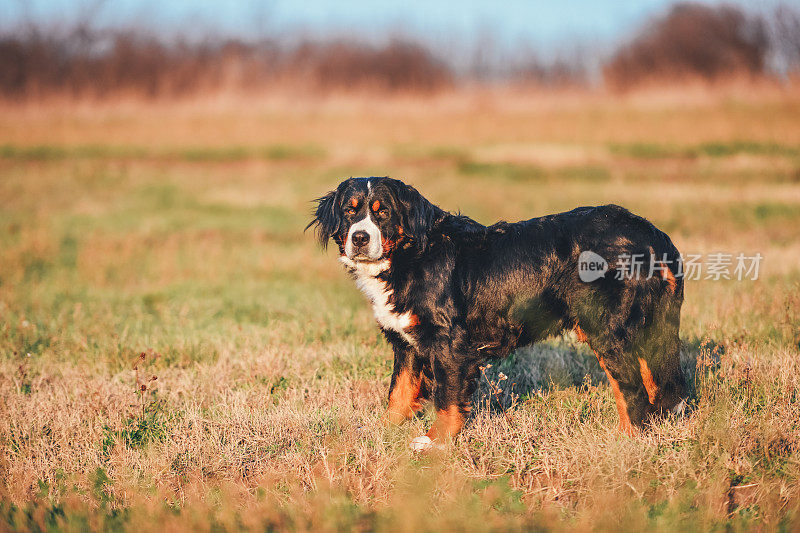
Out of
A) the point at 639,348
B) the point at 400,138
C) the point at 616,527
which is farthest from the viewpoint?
the point at 400,138

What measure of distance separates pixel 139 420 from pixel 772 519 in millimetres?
3585

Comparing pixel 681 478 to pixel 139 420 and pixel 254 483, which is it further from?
pixel 139 420

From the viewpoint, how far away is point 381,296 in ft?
12.6

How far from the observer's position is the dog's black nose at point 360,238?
3668 mm

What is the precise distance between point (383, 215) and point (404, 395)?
1146 millimetres

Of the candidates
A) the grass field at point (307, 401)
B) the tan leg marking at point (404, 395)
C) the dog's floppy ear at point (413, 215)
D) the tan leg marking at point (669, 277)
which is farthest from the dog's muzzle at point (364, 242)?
the tan leg marking at point (669, 277)

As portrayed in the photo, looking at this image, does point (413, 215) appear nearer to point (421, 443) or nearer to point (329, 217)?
point (329, 217)

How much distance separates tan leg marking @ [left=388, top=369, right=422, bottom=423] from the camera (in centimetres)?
410

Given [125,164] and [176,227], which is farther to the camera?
[125,164]

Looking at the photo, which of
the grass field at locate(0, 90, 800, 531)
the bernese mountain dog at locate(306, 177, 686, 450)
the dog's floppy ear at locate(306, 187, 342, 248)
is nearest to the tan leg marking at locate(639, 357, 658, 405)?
the bernese mountain dog at locate(306, 177, 686, 450)

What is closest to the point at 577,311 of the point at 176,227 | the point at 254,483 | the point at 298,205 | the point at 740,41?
the point at 254,483

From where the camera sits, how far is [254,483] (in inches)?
140

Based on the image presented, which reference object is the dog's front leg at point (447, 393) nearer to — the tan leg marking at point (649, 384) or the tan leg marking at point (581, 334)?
the tan leg marking at point (581, 334)

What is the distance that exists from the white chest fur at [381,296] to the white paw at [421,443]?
0.54m
